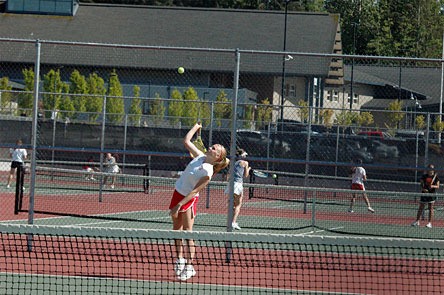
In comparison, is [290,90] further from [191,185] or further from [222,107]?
[191,185]

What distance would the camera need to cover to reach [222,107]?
2141 centimetres

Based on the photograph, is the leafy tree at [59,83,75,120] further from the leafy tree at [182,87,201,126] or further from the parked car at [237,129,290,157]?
the parked car at [237,129,290,157]

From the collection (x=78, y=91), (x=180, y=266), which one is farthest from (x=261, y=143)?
(x=180, y=266)

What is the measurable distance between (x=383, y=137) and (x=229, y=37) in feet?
102

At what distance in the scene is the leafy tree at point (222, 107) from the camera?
2042 cm

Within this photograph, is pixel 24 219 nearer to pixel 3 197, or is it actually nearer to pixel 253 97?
pixel 253 97

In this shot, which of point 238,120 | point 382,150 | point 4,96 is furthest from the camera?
point 4,96

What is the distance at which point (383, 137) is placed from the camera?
21016mm

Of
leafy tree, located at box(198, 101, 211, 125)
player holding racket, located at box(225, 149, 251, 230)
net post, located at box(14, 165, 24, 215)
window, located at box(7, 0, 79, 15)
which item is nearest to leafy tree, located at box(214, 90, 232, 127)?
leafy tree, located at box(198, 101, 211, 125)

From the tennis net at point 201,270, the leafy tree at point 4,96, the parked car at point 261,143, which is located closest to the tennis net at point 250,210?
the parked car at point 261,143

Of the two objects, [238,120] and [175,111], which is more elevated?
[175,111]

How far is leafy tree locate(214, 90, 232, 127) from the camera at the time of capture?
20419mm

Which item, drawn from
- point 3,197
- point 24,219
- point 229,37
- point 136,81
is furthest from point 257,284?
point 229,37

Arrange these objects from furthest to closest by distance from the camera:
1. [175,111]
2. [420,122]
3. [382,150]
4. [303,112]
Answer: [175,111] < [420,122] < [382,150] < [303,112]
